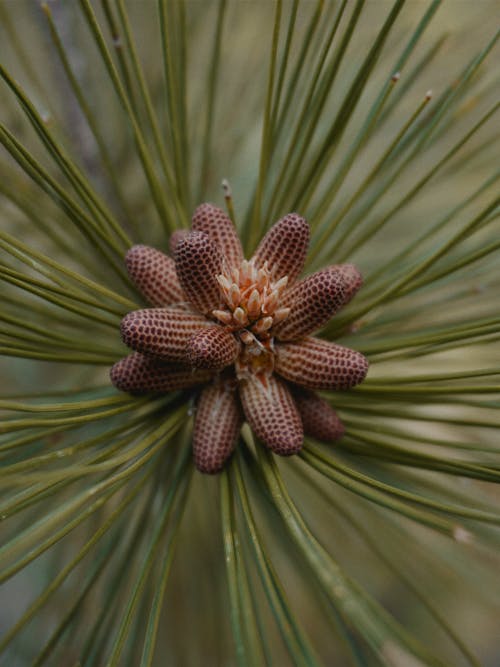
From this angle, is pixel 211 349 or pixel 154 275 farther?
pixel 154 275

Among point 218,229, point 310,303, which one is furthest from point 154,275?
point 310,303

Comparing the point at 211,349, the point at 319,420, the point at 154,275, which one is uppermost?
the point at 154,275

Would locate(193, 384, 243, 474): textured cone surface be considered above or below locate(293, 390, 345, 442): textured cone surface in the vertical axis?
above

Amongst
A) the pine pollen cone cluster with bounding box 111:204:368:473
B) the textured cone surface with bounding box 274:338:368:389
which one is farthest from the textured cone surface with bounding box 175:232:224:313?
the textured cone surface with bounding box 274:338:368:389

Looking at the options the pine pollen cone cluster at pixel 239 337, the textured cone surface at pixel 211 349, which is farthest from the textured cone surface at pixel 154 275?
the textured cone surface at pixel 211 349

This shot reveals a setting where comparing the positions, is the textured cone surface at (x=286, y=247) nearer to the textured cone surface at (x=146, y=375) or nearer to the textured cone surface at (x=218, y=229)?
the textured cone surface at (x=218, y=229)

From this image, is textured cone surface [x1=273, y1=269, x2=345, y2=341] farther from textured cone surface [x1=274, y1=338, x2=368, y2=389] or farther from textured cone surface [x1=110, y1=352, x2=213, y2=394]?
textured cone surface [x1=110, y1=352, x2=213, y2=394]

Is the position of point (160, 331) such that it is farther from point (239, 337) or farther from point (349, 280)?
point (349, 280)
